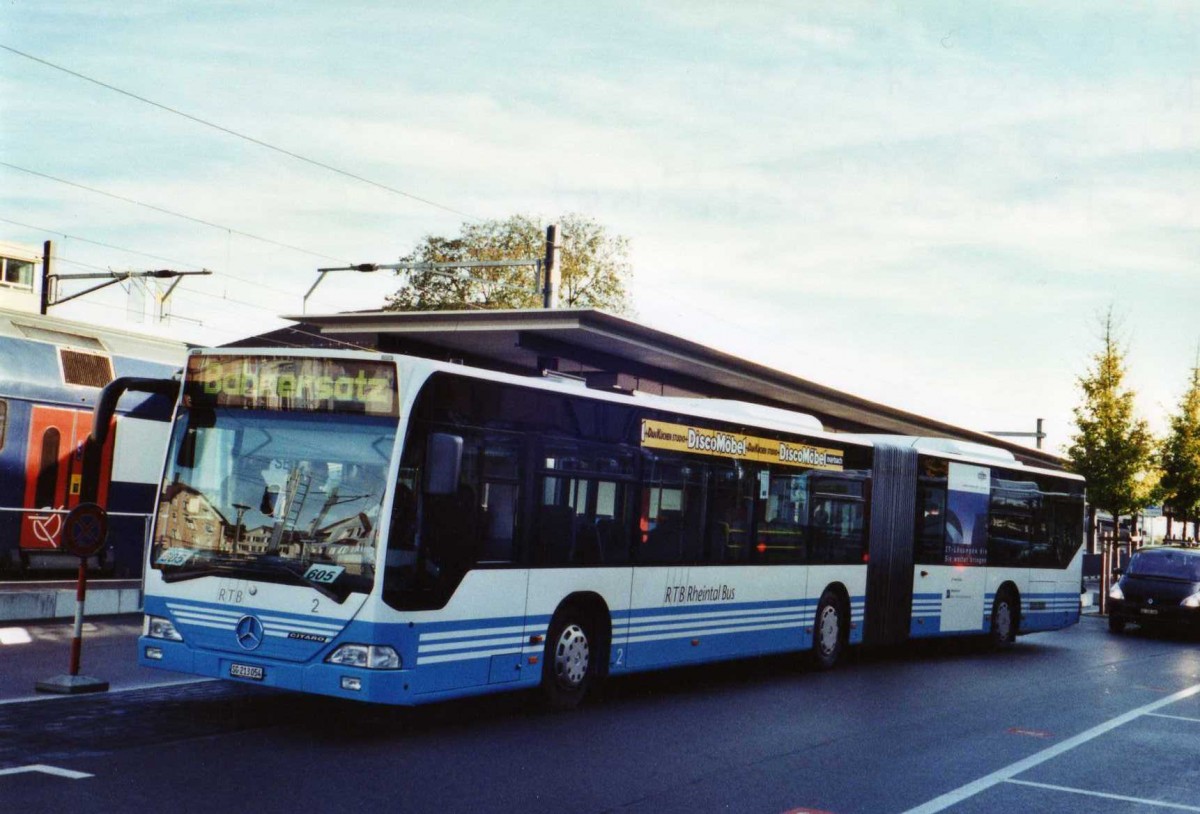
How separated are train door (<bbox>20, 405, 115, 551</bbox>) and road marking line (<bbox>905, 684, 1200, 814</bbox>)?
1340 cm

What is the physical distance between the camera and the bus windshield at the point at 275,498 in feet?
31.6

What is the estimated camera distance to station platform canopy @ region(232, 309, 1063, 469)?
22594 millimetres

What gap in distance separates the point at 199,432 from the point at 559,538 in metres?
3.19

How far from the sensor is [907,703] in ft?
44.3

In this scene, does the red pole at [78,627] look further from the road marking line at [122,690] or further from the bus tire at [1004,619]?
the bus tire at [1004,619]

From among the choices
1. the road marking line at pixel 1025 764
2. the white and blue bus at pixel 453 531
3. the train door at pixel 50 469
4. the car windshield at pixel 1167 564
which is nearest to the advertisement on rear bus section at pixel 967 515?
the white and blue bus at pixel 453 531

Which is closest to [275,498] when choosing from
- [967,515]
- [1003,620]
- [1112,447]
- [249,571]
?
[249,571]

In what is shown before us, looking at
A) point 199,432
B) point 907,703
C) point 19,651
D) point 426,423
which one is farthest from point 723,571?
point 19,651

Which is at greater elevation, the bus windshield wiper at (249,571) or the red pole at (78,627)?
the bus windshield wiper at (249,571)

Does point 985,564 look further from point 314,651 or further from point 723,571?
point 314,651

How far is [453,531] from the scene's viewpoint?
1017 centimetres

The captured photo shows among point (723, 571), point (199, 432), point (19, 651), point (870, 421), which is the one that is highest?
point (870, 421)

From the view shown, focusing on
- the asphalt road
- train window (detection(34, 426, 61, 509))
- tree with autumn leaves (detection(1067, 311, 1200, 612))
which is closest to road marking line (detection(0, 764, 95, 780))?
the asphalt road

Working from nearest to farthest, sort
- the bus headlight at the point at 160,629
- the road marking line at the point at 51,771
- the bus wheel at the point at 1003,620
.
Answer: the road marking line at the point at 51,771
the bus headlight at the point at 160,629
the bus wheel at the point at 1003,620
